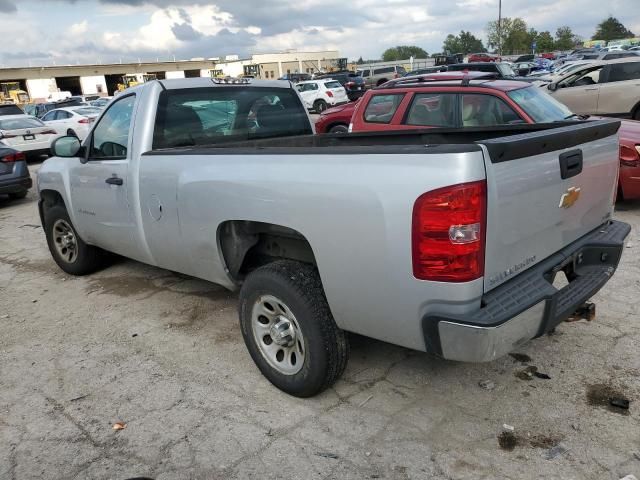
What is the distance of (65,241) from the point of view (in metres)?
5.67

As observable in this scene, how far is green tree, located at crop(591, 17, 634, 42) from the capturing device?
116m

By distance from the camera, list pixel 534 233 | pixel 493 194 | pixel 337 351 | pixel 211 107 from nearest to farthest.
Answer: pixel 493 194
pixel 534 233
pixel 337 351
pixel 211 107

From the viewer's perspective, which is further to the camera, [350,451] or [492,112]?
[492,112]

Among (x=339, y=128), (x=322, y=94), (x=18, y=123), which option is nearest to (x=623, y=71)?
(x=339, y=128)

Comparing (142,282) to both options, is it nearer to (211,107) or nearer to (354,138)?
(211,107)

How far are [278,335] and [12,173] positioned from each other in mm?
9139

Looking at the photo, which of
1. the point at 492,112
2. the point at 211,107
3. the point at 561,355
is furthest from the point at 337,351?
the point at 492,112

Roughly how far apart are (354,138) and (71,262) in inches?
131

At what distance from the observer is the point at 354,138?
4590mm

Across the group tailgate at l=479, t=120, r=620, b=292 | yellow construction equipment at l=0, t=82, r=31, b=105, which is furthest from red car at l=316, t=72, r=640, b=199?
yellow construction equipment at l=0, t=82, r=31, b=105

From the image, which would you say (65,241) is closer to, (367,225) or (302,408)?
(302,408)

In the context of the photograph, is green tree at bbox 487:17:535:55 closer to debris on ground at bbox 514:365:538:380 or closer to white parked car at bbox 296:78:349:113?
white parked car at bbox 296:78:349:113

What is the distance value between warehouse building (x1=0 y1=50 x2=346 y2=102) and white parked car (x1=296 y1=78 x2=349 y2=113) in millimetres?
37645

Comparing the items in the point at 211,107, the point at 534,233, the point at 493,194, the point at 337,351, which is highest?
the point at 211,107
